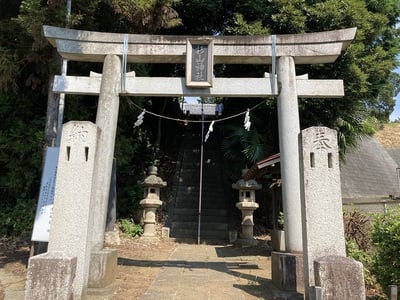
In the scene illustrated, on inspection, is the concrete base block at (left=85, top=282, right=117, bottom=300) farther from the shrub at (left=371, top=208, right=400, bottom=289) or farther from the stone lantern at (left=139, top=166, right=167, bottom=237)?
the stone lantern at (left=139, top=166, right=167, bottom=237)

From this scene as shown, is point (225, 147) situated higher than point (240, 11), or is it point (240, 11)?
point (240, 11)

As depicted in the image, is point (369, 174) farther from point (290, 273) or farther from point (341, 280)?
point (341, 280)

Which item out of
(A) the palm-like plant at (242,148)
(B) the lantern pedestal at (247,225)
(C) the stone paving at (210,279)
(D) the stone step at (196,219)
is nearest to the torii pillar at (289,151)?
(C) the stone paving at (210,279)

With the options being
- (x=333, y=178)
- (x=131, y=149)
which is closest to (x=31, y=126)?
(x=131, y=149)

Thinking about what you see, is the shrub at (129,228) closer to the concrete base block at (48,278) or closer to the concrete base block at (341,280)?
the concrete base block at (48,278)

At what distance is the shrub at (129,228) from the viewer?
388 inches

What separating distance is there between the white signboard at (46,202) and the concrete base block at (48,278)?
184 centimetres

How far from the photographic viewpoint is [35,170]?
815 centimetres

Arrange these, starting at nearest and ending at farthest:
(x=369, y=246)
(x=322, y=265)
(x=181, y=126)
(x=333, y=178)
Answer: (x=322, y=265) < (x=333, y=178) < (x=369, y=246) < (x=181, y=126)

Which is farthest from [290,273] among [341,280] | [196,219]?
[196,219]

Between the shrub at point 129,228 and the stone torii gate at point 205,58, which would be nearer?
the stone torii gate at point 205,58

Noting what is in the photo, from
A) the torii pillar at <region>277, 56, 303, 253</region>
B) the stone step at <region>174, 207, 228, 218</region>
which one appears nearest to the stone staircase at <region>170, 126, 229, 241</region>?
the stone step at <region>174, 207, 228, 218</region>

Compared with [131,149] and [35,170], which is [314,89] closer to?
[131,149]

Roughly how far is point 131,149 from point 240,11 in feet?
17.8
